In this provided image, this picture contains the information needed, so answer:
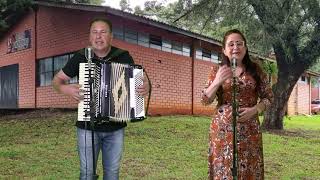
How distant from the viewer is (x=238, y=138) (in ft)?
13.9

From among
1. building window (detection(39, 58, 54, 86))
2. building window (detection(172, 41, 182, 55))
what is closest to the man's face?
building window (detection(39, 58, 54, 86))

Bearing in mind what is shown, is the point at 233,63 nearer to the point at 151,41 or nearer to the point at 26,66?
the point at 151,41

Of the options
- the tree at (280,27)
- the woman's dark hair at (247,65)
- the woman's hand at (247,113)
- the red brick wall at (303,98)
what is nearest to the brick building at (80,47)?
the tree at (280,27)

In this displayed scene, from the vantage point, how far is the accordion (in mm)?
4227

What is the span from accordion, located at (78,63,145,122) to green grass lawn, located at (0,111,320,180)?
3748mm

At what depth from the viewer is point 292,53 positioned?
661 inches

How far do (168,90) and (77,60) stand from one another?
15470mm

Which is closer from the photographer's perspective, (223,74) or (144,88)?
(223,74)

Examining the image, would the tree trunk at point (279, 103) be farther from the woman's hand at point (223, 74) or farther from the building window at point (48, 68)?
the woman's hand at point (223, 74)

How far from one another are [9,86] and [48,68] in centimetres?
357

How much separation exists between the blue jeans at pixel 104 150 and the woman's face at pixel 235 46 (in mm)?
1212

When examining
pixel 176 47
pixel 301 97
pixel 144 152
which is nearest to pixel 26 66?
pixel 176 47

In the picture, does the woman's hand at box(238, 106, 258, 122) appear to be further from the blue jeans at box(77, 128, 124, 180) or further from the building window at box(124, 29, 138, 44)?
the building window at box(124, 29, 138, 44)

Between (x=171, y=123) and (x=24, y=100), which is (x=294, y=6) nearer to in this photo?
(x=171, y=123)
